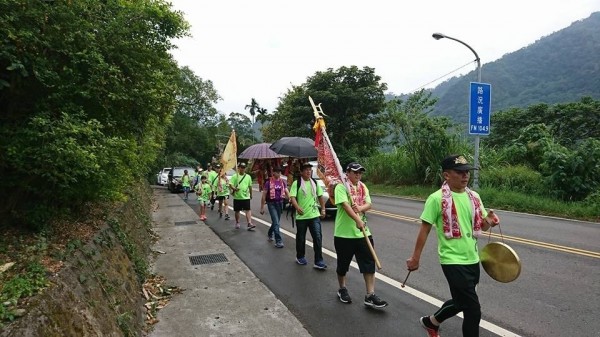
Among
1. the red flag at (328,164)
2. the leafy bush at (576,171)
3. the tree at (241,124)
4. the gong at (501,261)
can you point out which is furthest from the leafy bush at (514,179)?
the tree at (241,124)

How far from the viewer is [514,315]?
A: 4352 millimetres

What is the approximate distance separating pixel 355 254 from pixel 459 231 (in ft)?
5.64

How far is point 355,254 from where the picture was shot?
488 centimetres

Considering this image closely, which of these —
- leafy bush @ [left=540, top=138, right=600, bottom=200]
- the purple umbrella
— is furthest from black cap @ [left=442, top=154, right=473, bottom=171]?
leafy bush @ [left=540, top=138, right=600, bottom=200]

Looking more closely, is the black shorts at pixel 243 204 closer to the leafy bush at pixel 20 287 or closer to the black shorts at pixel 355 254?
the black shorts at pixel 355 254

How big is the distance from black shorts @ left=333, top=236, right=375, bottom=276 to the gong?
1.39 meters

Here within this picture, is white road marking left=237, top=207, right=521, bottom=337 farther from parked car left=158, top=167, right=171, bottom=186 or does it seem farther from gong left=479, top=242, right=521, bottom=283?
parked car left=158, top=167, right=171, bottom=186

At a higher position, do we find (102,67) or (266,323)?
(102,67)

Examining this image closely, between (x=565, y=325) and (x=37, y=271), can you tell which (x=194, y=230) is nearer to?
(x=37, y=271)

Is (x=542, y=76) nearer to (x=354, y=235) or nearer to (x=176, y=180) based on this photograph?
(x=176, y=180)

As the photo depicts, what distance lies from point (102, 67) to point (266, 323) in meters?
3.14

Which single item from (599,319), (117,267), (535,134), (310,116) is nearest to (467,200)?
(599,319)

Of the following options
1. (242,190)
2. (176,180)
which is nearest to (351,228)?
(242,190)

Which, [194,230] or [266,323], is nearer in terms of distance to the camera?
[266,323]
